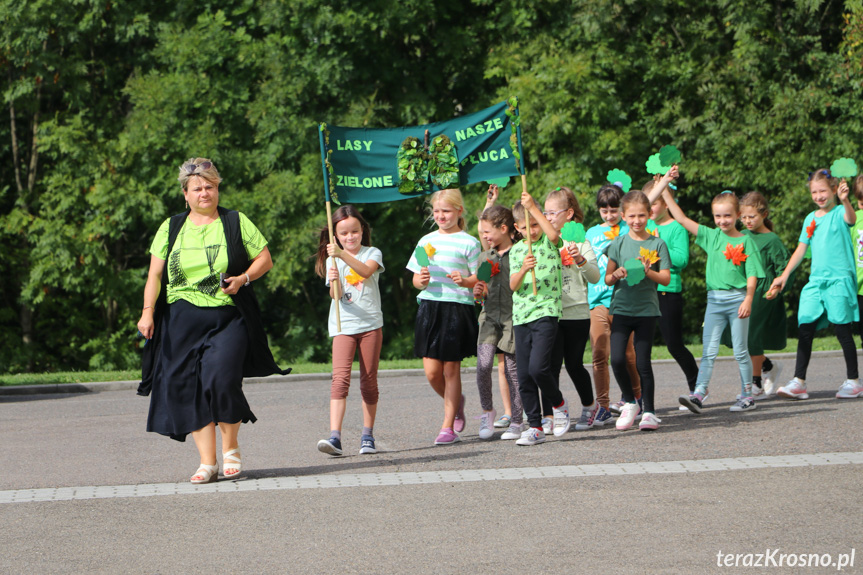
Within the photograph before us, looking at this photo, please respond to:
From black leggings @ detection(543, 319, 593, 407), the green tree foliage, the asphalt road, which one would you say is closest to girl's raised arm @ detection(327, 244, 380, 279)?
the asphalt road

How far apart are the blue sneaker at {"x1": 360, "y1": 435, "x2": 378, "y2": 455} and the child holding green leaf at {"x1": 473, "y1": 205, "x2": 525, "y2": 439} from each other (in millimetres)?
887

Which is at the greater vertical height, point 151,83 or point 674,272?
point 151,83

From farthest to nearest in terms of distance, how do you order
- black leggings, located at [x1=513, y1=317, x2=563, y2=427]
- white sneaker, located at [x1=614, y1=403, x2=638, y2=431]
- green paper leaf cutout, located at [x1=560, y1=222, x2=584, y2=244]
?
1. white sneaker, located at [x1=614, y1=403, x2=638, y2=431]
2. green paper leaf cutout, located at [x1=560, y1=222, x2=584, y2=244]
3. black leggings, located at [x1=513, y1=317, x2=563, y2=427]

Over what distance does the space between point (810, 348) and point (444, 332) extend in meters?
3.75

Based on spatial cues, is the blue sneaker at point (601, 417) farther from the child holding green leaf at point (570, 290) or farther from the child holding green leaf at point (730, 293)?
the child holding green leaf at point (730, 293)

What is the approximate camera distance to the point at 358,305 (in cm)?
761

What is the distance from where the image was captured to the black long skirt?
6.52 metres

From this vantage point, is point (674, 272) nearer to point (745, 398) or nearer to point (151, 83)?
point (745, 398)

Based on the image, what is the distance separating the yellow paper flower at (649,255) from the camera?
8.12 meters

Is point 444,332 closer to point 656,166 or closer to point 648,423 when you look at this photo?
point 648,423

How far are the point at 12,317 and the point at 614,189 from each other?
19123 mm

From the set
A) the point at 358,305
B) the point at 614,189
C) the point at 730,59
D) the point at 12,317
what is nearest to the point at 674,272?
the point at 614,189

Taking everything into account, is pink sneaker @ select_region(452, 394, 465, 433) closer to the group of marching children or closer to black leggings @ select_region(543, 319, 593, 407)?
the group of marching children

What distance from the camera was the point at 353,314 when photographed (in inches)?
299
